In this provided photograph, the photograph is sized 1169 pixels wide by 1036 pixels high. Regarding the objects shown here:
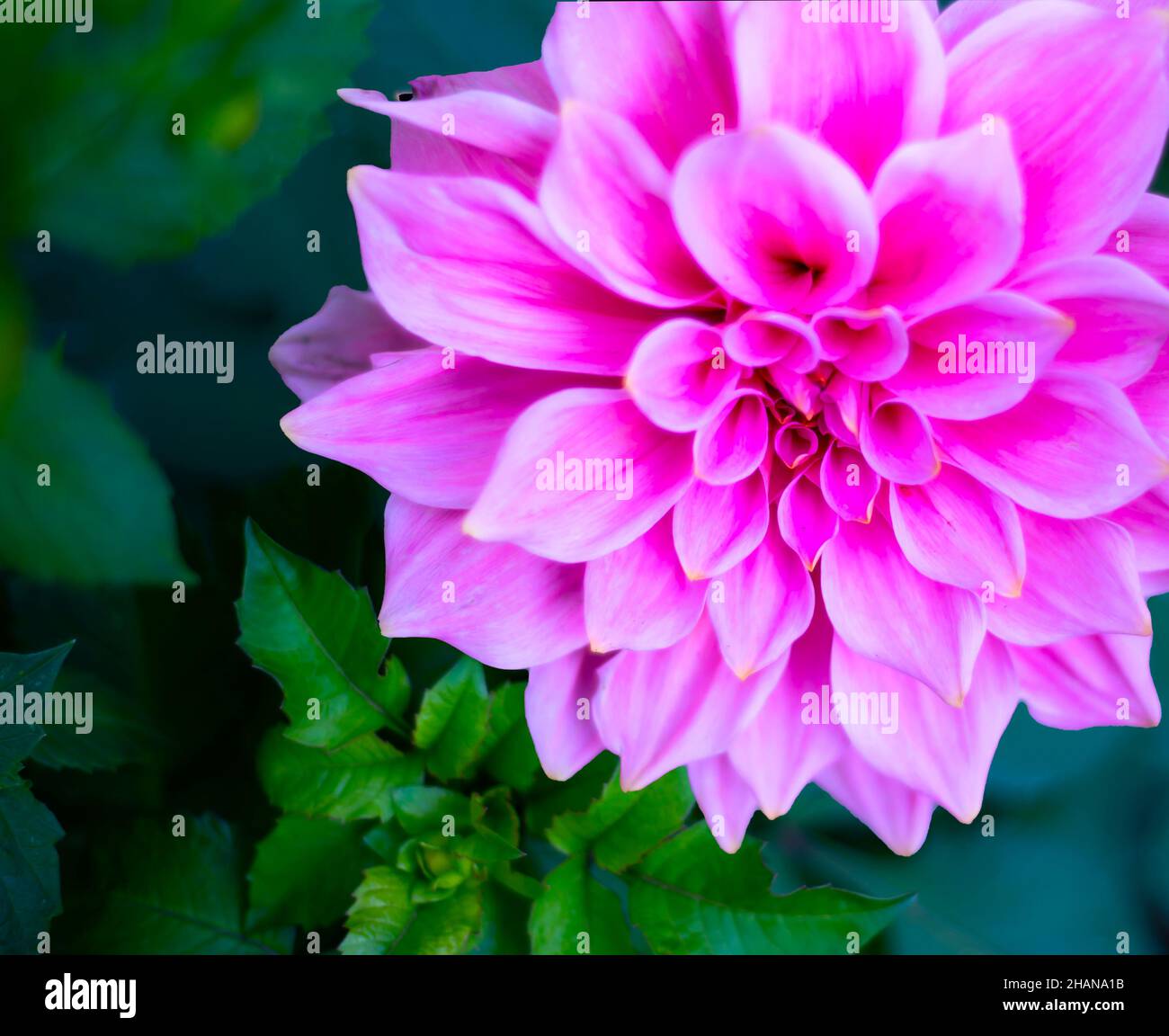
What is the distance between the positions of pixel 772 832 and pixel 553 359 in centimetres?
39

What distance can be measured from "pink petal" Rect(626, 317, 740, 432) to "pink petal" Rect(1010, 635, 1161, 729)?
20 cm

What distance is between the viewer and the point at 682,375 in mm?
350

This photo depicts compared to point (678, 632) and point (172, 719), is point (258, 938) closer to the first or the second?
point (172, 719)

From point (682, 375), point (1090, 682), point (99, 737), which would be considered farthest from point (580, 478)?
point (99, 737)

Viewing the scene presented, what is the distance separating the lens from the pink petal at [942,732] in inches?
16.8

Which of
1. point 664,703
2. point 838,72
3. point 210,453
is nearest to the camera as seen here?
point 838,72

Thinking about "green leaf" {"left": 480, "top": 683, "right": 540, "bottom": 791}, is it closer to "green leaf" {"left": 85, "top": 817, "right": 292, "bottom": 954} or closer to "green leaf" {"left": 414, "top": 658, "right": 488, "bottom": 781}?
"green leaf" {"left": 414, "top": 658, "right": 488, "bottom": 781}

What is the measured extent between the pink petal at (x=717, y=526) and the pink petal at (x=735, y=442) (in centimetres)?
1

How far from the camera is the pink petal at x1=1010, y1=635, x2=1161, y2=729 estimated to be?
432mm

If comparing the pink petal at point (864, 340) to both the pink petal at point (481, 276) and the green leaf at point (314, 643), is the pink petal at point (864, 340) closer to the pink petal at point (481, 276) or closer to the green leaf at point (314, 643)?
the pink petal at point (481, 276)

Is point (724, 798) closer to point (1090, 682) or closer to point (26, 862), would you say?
point (1090, 682)

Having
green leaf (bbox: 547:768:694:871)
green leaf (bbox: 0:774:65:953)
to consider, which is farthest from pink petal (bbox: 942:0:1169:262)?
green leaf (bbox: 0:774:65:953)

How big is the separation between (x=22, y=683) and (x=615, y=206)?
0.40 meters

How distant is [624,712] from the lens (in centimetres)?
43
